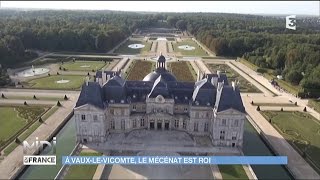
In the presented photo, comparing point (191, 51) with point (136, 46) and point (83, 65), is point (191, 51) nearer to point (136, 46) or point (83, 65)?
point (136, 46)

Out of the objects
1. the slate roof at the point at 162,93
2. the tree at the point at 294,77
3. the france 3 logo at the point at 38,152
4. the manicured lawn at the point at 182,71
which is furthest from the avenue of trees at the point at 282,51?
the france 3 logo at the point at 38,152

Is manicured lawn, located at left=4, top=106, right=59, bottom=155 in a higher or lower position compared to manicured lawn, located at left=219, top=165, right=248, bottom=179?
higher

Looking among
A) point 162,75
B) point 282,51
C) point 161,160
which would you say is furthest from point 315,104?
point 282,51

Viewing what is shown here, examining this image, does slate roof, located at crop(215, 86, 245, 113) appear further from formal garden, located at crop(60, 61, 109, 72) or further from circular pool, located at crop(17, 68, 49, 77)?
circular pool, located at crop(17, 68, 49, 77)

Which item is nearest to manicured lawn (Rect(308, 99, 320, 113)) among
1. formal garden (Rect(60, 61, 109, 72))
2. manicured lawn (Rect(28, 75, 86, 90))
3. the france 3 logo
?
the france 3 logo

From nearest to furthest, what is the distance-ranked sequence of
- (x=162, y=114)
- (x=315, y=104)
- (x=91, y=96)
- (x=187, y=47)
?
(x=91, y=96), (x=162, y=114), (x=315, y=104), (x=187, y=47)
